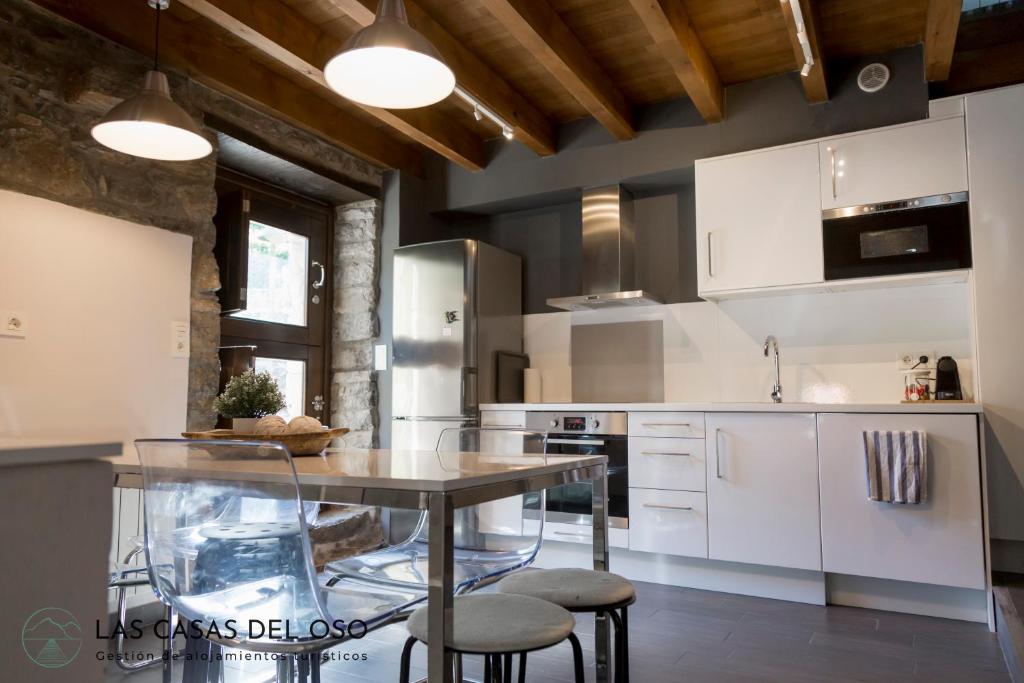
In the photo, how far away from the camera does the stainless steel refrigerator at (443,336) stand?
4098 mm

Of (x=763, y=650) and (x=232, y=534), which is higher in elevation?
(x=232, y=534)

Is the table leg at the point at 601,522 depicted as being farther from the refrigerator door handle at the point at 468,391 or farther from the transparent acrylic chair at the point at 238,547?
the refrigerator door handle at the point at 468,391

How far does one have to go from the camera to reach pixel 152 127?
229cm

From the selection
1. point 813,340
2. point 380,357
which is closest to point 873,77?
point 813,340

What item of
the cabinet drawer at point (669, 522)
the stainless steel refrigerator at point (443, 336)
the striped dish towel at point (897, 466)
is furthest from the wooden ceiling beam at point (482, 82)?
the striped dish towel at point (897, 466)

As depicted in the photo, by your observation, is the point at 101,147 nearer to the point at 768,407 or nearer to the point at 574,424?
the point at 574,424

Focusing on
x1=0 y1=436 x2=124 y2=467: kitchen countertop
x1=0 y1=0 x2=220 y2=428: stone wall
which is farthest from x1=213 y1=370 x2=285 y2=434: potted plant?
x1=0 y1=0 x2=220 y2=428: stone wall

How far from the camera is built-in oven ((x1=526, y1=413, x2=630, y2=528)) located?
11.7ft

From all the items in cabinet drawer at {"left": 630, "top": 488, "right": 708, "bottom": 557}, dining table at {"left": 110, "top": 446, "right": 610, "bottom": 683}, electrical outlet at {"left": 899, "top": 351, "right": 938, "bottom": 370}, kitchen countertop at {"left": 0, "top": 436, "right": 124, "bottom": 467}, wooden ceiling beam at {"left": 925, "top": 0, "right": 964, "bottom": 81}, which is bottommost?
cabinet drawer at {"left": 630, "top": 488, "right": 708, "bottom": 557}

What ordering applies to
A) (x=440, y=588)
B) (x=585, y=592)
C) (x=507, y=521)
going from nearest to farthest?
(x=440, y=588), (x=585, y=592), (x=507, y=521)

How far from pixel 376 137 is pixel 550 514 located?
255 centimetres

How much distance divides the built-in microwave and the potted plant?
2.69 metres

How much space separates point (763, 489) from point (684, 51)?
6.74ft

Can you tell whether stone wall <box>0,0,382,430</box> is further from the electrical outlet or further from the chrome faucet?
the electrical outlet
